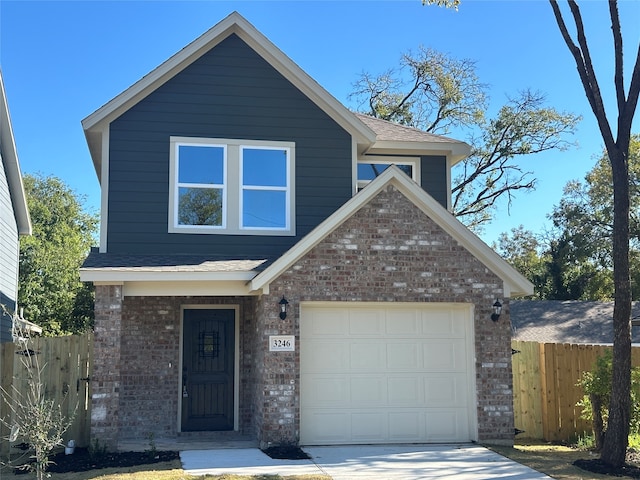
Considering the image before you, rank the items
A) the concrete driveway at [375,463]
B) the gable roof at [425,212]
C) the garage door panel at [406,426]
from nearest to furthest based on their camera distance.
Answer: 1. the concrete driveway at [375,463]
2. the gable roof at [425,212]
3. the garage door panel at [406,426]

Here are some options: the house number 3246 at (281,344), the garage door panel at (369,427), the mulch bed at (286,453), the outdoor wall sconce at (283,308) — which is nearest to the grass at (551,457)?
the garage door panel at (369,427)

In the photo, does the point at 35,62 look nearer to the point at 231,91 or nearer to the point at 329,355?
the point at 231,91

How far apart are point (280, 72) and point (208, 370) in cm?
580

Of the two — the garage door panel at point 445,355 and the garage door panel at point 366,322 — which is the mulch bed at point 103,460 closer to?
the garage door panel at point 366,322

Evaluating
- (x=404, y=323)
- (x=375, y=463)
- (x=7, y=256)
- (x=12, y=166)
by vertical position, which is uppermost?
(x=12, y=166)

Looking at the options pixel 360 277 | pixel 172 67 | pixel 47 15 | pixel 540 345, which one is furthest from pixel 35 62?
pixel 540 345

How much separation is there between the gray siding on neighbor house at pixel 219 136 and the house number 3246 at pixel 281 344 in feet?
7.19

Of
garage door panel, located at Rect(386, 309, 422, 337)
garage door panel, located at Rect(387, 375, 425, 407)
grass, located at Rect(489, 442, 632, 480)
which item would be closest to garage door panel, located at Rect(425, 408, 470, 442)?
garage door panel, located at Rect(387, 375, 425, 407)

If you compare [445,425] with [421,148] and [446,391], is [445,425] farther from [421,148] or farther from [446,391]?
[421,148]

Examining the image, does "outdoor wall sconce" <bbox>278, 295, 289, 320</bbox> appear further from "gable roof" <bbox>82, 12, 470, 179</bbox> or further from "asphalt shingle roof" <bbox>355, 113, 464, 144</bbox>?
"asphalt shingle roof" <bbox>355, 113, 464, 144</bbox>

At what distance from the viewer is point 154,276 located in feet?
34.9

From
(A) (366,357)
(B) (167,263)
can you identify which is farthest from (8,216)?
(A) (366,357)

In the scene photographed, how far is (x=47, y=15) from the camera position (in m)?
15.4

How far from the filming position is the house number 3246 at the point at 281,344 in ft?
34.7
